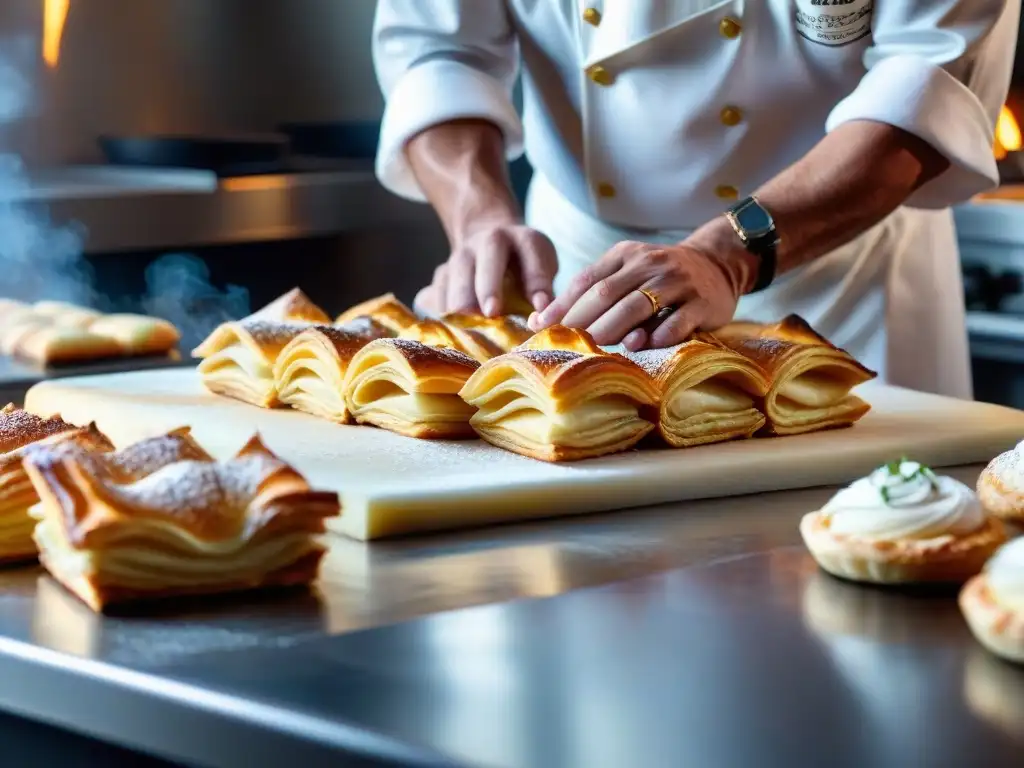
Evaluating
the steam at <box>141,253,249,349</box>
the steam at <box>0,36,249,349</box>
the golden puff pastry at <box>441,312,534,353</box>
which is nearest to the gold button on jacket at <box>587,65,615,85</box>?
Answer: the golden puff pastry at <box>441,312,534,353</box>

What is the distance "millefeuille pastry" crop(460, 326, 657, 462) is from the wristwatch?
48cm

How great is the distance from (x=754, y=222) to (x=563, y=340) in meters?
0.46

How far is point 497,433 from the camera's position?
161cm

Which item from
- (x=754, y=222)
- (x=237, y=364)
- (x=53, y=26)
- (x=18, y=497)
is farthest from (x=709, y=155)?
(x=53, y=26)

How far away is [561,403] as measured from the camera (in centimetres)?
152

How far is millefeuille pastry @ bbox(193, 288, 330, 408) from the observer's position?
186 centimetres

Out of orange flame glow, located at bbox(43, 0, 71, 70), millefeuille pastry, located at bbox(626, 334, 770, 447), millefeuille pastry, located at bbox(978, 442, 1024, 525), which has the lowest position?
millefeuille pastry, located at bbox(978, 442, 1024, 525)

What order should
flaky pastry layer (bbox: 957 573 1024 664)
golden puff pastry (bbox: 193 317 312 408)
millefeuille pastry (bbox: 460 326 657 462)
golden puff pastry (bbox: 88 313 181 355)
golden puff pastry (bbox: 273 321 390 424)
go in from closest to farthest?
flaky pastry layer (bbox: 957 573 1024 664) → millefeuille pastry (bbox: 460 326 657 462) → golden puff pastry (bbox: 273 321 390 424) → golden puff pastry (bbox: 193 317 312 408) → golden puff pastry (bbox: 88 313 181 355)

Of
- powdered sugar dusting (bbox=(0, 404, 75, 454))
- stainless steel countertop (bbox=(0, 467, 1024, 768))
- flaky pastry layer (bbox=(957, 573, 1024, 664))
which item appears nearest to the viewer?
stainless steel countertop (bbox=(0, 467, 1024, 768))

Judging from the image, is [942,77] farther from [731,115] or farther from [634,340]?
[634,340]

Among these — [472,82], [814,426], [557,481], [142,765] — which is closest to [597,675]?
[142,765]

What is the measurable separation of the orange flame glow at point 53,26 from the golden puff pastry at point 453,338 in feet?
8.32

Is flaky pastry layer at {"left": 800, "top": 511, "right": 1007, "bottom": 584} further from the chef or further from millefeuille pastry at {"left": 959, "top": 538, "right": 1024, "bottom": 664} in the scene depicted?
the chef

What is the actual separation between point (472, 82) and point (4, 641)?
1638 mm
